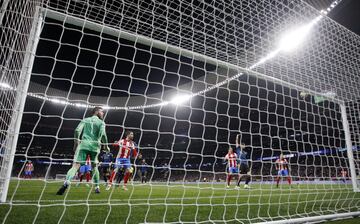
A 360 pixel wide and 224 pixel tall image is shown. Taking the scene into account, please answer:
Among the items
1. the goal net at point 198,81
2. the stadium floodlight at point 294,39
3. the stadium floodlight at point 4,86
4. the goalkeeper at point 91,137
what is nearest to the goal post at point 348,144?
the goal net at point 198,81

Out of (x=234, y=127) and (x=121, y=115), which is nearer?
(x=234, y=127)

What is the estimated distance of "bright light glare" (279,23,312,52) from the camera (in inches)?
238

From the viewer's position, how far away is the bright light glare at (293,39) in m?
6.05

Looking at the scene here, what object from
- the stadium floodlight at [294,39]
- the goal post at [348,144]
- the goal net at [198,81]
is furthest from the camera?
the goal post at [348,144]

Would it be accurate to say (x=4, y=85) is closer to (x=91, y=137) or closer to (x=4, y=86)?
(x=4, y=86)

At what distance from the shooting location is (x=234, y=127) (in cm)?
2025

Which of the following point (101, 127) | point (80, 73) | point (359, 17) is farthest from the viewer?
point (80, 73)

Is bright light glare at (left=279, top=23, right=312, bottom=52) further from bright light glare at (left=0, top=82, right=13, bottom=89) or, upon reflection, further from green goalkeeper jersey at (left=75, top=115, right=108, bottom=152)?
bright light glare at (left=0, top=82, right=13, bottom=89)

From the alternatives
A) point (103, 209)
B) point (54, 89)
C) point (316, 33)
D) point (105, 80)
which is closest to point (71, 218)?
point (103, 209)

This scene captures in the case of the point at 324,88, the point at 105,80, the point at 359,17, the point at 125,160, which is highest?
the point at 359,17

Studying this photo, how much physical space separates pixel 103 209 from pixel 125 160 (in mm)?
3591

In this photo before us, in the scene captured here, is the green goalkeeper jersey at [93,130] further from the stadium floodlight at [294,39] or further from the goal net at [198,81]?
the stadium floodlight at [294,39]

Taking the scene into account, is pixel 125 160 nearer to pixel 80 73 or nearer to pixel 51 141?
pixel 80 73

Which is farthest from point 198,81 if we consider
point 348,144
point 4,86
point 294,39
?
point 348,144
